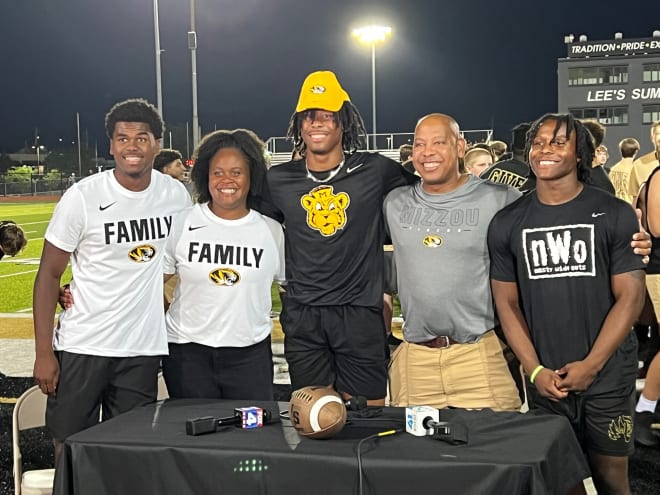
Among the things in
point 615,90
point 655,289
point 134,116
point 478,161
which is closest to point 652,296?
point 655,289

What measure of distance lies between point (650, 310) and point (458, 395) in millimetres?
3502

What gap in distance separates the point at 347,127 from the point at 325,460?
194cm

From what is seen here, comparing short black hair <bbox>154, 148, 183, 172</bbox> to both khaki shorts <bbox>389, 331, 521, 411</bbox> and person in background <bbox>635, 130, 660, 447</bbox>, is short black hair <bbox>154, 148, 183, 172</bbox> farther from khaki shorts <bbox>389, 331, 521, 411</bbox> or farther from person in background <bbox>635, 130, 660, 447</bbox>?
khaki shorts <bbox>389, 331, 521, 411</bbox>

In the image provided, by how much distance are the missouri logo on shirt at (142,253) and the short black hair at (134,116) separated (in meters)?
0.56

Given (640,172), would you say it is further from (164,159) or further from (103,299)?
(103,299)

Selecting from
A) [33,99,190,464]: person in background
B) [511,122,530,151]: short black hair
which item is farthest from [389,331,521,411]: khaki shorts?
[511,122,530,151]: short black hair

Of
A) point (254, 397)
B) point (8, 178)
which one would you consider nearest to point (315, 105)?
point (254, 397)

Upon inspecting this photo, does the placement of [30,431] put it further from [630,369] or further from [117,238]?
[630,369]

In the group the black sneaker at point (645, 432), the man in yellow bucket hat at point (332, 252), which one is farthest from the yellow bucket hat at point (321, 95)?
the black sneaker at point (645, 432)

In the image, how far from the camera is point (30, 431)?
5.59 m

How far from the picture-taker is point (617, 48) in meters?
33.2

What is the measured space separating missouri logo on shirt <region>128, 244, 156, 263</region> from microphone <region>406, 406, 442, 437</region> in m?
1.57

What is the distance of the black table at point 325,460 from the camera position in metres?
2.39

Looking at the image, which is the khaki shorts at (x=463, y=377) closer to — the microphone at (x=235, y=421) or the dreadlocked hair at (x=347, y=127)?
the microphone at (x=235, y=421)
